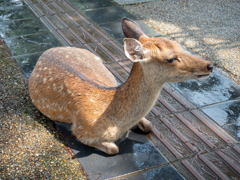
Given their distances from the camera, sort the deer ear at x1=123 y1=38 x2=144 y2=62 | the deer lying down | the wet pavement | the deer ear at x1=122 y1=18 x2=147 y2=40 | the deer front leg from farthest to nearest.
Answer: the deer front leg
the wet pavement
the deer ear at x1=122 y1=18 x2=147 y2=40
the deer lying down
the deer ear at x1=123 y1=38 x2=144 y2=62

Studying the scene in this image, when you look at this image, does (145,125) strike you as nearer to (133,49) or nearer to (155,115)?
(155,115)

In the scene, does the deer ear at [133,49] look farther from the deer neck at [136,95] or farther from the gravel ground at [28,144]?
the gravel ground at [28,144]

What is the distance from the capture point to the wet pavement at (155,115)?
3207 millimetres

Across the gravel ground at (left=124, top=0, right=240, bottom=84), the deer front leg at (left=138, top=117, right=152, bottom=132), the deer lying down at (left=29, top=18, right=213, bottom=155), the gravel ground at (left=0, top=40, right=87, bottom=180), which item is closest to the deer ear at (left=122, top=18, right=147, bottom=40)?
the deer lying down at (left=29, top=18, right=213, bottom=155)

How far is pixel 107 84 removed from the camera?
12.0 feet

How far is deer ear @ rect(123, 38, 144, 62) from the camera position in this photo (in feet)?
8.07

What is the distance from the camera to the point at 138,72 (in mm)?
2781

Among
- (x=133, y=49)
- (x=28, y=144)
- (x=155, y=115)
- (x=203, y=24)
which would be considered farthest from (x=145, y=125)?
(x=203, y=24)

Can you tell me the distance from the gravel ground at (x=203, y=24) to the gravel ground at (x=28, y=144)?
3360 mm

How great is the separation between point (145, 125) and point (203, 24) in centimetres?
420

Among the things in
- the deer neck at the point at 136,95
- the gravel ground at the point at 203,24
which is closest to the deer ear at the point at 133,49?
the deer neck at the point at 136,95

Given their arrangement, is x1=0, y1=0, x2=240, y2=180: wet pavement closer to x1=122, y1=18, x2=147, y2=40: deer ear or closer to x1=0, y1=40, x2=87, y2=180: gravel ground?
x1=0, y1=40, x2=87, y2=180: gravel ground

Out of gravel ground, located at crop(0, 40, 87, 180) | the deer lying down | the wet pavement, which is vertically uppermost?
the deer lying down

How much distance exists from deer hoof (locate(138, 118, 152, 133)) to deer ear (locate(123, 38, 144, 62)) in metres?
1.24
